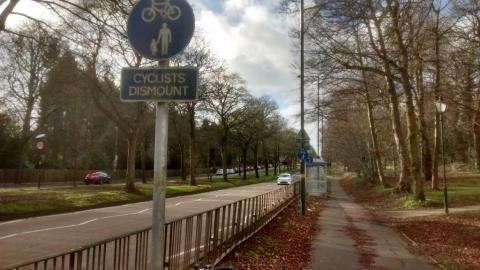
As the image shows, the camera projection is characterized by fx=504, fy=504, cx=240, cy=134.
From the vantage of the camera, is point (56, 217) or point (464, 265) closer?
point (464, 265)

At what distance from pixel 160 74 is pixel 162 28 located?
0.44 meters

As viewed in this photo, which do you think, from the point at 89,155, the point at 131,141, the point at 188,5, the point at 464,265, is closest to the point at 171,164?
the point at 89,155

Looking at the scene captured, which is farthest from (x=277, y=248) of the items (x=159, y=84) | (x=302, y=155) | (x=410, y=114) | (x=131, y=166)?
(x=131, y=166)

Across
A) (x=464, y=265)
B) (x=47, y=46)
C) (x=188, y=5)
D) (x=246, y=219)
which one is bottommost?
(x=464, y=265)

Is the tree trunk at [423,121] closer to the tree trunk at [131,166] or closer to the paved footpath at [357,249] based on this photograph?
the paved footpath at [357,249]

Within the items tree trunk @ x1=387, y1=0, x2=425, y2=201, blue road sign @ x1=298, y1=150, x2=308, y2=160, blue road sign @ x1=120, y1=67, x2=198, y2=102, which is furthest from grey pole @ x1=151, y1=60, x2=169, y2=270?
tree trunk @ x1=387, y1=0, x2=425, y2=201

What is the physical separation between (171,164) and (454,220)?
75.0 m

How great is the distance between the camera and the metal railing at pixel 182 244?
182 inches

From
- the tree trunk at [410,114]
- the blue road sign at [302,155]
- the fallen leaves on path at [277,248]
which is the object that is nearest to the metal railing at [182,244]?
the fallen leaves on path at [277,248]

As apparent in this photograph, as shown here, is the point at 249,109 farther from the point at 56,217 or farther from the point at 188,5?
the point at 188,5

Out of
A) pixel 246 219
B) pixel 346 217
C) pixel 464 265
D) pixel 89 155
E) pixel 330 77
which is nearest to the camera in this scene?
pixel 464 265

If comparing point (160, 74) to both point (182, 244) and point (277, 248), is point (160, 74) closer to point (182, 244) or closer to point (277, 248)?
point (182, 244)

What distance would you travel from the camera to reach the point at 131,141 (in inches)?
1310

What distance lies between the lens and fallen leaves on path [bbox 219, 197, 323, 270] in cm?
1032
